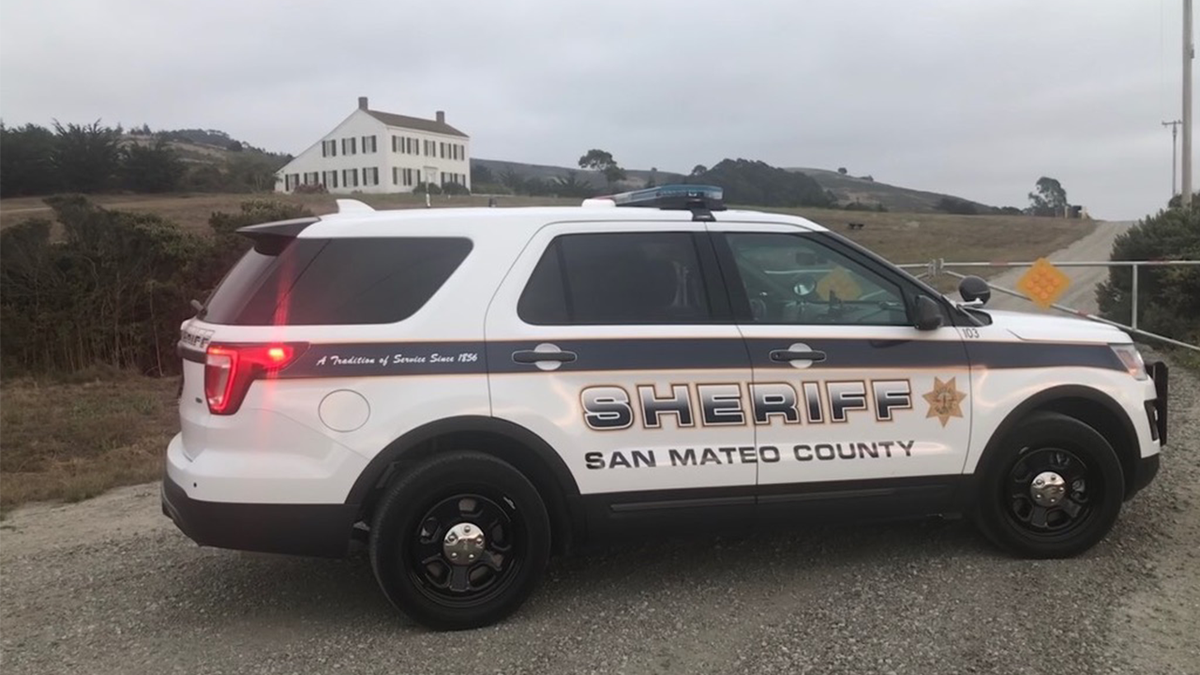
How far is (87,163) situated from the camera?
46438 mm

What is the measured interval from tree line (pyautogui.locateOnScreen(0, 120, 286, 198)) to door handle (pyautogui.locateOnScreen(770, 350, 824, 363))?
146 ft

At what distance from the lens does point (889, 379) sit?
4445 mm

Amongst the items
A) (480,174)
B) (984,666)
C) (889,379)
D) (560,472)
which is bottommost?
(984,666)

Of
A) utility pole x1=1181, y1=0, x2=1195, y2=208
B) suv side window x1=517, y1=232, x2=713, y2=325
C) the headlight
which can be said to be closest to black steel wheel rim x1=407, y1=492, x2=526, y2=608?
suv side window x1=517, y1=232, x2=713, y2=325

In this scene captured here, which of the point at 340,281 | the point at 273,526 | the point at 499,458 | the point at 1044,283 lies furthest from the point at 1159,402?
the point at 1044,283

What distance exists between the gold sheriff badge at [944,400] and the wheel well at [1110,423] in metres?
0.52

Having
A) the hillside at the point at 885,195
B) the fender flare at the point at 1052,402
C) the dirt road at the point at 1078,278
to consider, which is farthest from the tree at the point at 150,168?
the fender flare at the point at 1052,402

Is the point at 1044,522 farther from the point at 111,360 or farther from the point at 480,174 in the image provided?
the point at 480,174

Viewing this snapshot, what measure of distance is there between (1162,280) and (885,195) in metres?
47.1

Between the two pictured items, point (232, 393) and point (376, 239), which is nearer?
point (232, 393)

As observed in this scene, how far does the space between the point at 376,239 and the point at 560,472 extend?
4.28ft

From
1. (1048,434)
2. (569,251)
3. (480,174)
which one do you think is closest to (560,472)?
(569,251)

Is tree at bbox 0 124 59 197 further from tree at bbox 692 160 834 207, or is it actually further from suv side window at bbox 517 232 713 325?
suv side window at bbox 517 232 713 325

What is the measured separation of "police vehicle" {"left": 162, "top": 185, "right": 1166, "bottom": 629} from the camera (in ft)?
12.9
